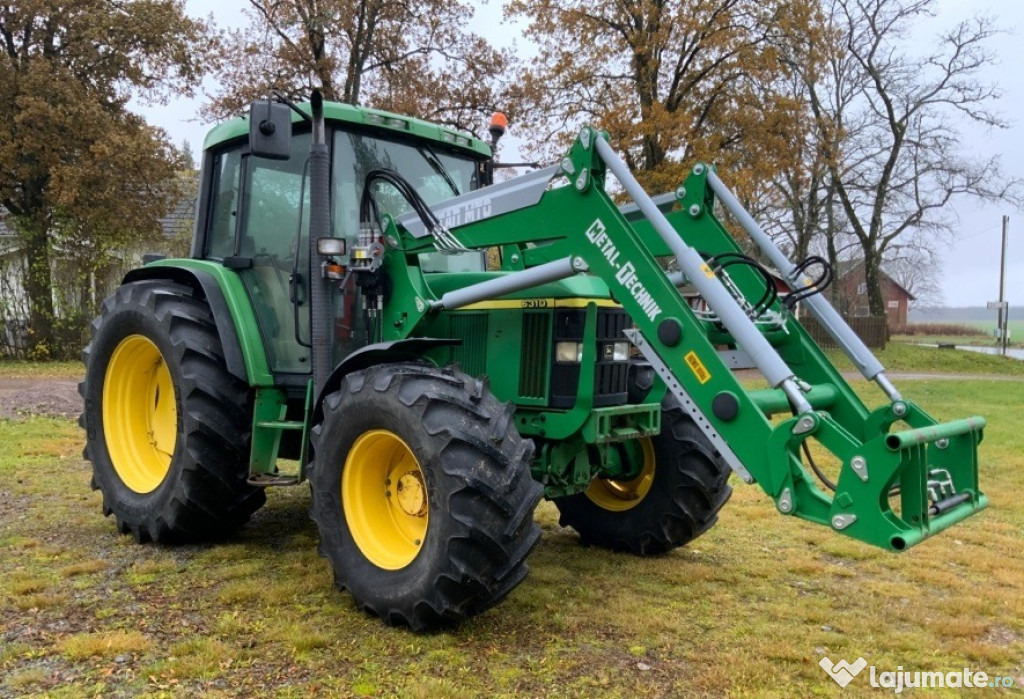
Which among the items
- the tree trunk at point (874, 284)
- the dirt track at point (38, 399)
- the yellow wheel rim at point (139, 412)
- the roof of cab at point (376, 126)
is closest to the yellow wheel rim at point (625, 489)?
the roof of cab at point (376, 126)

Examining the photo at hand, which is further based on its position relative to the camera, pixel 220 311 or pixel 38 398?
pixel 38 398

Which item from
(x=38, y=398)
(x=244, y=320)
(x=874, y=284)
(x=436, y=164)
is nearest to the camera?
(x=244, y=320)

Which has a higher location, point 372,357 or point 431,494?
point 372,357

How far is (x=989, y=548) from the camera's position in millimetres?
5422

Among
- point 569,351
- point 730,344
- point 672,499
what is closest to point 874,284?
point 672,499

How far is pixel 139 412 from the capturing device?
543cm

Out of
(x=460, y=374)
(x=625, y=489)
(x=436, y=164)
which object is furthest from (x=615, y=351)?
(x=436, y=164)

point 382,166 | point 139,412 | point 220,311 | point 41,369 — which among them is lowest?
point 41,369

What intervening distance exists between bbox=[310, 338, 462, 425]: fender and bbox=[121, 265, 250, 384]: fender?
0.66 metres

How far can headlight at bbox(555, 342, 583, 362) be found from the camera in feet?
13.5

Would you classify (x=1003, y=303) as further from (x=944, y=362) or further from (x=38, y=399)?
(x=38, y=399)

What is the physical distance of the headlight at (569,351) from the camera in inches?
163

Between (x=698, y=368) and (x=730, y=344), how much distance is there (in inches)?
19.2

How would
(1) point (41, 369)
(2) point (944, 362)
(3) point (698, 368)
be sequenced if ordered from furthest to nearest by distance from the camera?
1. (2) point (944, 362)
2. (1) point (41, 369)
3. (3) point (698, 368)
